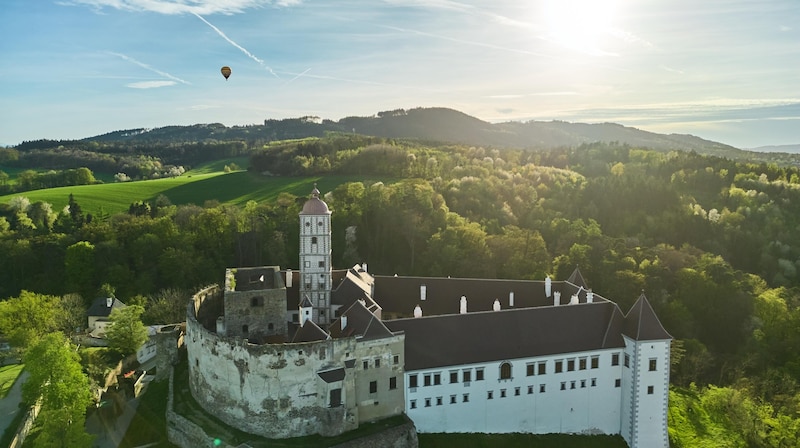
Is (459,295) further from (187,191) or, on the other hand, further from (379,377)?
(187,191)

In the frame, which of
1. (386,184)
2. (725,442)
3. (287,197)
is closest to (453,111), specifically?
(386,184)

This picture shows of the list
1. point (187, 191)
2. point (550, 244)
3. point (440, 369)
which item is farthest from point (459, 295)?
point (187, 191)

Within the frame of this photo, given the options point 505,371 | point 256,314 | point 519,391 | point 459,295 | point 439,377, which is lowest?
point 519,391

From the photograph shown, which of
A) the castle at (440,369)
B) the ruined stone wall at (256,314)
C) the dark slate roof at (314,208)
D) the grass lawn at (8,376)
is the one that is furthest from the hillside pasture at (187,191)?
the castle at (440,369)

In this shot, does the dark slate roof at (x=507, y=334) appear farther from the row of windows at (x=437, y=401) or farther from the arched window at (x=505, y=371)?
the row of windows at (x=437, y=401)

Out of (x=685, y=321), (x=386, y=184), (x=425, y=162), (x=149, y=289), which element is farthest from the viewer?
(x=425, y=162)

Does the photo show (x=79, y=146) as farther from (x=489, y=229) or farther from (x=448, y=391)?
(x=448, y=391)
